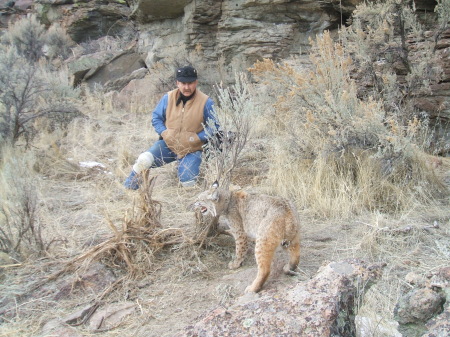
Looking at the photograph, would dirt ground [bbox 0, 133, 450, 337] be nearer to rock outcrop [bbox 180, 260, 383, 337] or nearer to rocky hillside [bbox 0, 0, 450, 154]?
rock outcrop [bbox 180, 260, 383, 337]

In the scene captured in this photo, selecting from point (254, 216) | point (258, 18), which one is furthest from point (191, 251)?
point (258, 18)

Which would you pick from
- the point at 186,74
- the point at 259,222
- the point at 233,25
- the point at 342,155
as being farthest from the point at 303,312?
the point at 233,25

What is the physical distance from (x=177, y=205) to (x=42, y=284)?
196cm

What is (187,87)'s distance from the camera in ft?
19.6

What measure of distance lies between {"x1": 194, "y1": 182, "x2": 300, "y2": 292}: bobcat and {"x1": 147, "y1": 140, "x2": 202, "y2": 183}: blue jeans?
6.19 ft

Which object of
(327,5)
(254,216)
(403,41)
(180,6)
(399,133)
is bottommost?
(254,216)

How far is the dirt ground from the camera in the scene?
314 centimetres

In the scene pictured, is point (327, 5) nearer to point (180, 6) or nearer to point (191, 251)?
point (180, 6)

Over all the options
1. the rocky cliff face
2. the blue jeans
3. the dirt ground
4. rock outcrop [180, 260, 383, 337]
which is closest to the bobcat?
the dirt ground

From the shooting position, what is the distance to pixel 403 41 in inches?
246

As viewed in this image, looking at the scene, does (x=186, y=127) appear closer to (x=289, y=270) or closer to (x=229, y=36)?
(x=289, y=270)

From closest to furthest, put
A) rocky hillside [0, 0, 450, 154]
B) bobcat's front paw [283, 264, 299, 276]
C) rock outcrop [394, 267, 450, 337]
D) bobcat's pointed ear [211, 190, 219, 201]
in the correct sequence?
1. rock outcrop [394, 267, 450, 337]
2. bobcat's front paw [283, 264, 299, 276]
3. bobcat's pointed ear [211, 190, 219, 201]
4. rocky hillside [0, 0, 450, 154]

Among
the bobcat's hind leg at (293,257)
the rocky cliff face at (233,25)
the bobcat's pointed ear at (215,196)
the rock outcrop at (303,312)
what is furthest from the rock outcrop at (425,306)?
the rocky cliff face at (233,25)

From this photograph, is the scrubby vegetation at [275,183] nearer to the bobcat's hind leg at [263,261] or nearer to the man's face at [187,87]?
the bobcat's hind leg at [263,261]
